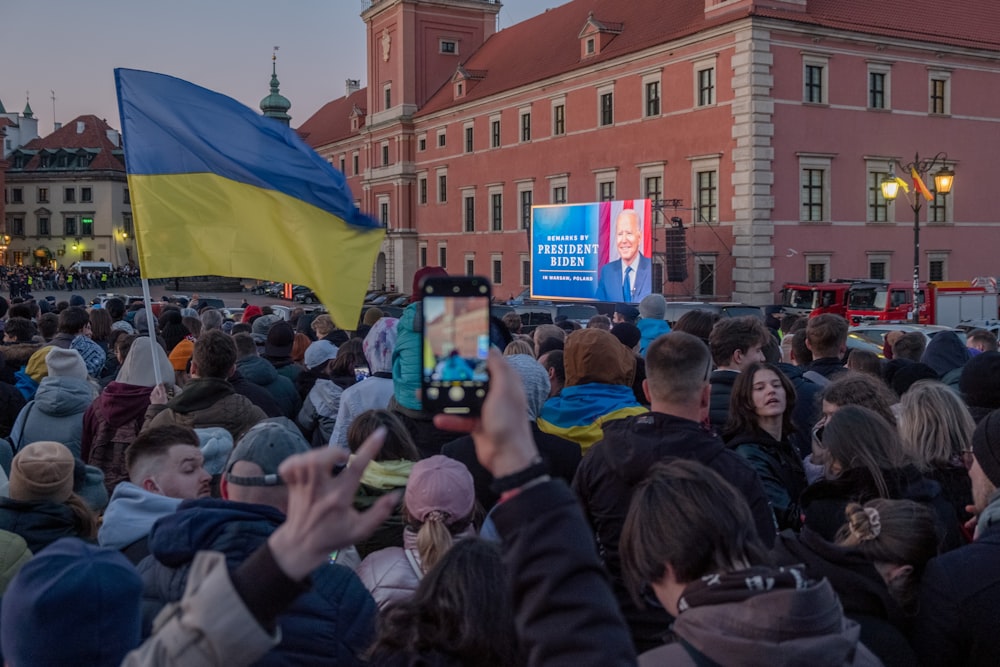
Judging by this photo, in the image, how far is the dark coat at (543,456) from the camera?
4797mm

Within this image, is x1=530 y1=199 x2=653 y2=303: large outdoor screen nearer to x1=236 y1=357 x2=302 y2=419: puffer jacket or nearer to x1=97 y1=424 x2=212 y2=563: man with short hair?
x1=236 y1=357 x2=302 y2=419: puffer jacket

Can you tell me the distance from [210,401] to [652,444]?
3.05 m

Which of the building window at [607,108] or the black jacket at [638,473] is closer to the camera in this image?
the black jacket at [638,473]

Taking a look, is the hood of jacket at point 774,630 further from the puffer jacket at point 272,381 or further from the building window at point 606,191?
the building window at point 606,191

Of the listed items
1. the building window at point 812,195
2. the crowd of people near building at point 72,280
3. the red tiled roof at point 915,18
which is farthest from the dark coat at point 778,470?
the crowd of people near building at point 72,280

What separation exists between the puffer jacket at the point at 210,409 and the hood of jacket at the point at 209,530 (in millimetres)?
2877

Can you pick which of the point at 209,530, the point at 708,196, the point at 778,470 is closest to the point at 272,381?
the point at 778,470

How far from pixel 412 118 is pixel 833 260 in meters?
29.1

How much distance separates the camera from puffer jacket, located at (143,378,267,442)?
5616mm

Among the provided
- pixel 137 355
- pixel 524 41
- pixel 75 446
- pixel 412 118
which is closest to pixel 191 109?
pixel 137 355

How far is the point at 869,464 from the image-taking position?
13.1ft

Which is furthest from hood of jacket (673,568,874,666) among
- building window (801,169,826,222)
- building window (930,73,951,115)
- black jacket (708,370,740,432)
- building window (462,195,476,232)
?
building window (462,195,476,232)

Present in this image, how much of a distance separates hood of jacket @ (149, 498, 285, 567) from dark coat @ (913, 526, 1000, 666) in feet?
6.60

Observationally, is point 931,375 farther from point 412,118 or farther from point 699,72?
point 412,118
